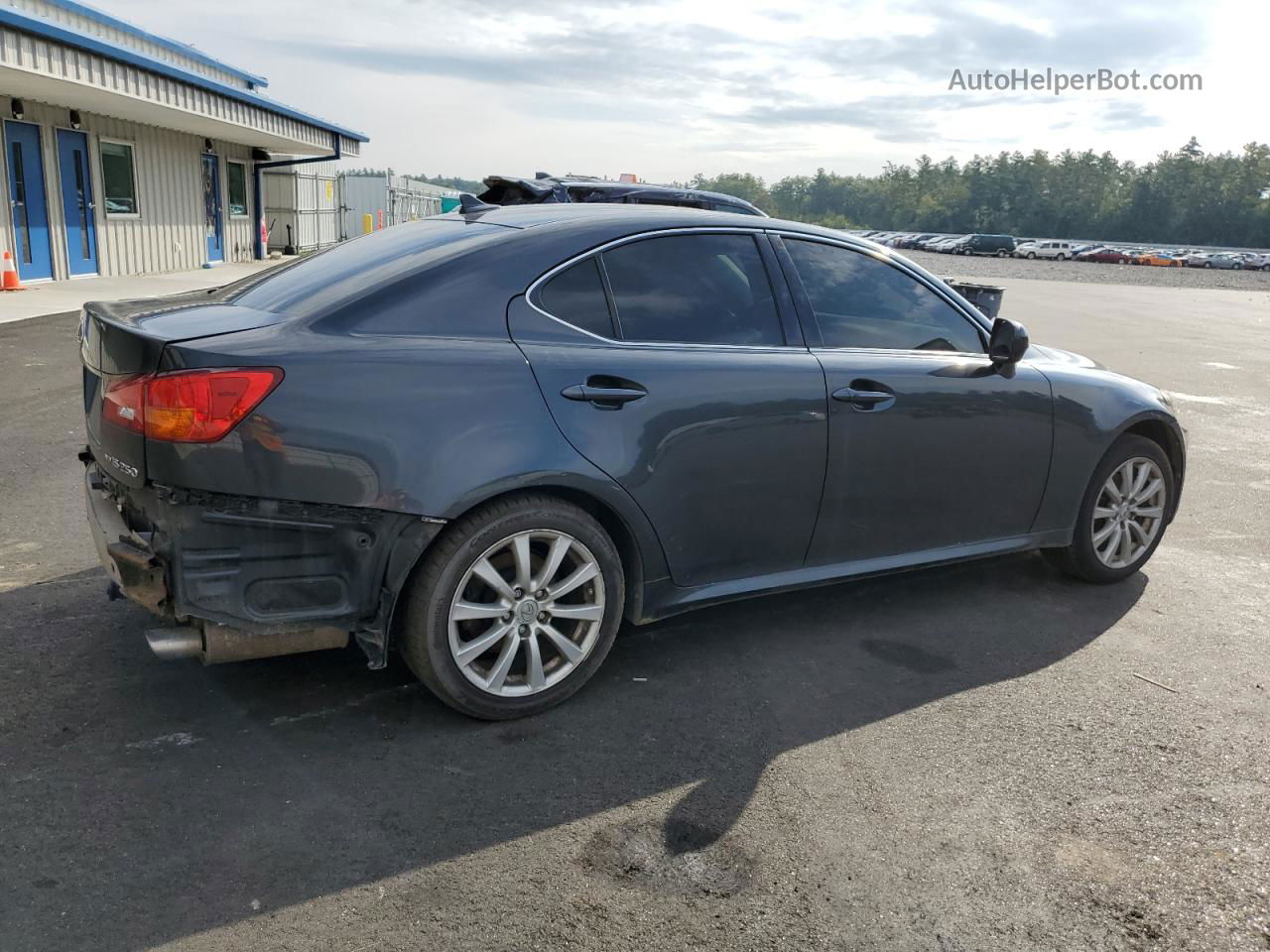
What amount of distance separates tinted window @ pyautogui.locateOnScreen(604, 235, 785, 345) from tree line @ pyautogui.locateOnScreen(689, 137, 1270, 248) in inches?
3936

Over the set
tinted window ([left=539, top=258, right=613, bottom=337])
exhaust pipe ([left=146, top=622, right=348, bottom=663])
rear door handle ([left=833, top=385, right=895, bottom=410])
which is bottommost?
exhaust pipe ([left=146, top=622, right=348, bottom=663])

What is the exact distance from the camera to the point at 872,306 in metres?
4.30

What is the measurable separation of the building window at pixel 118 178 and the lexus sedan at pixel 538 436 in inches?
683

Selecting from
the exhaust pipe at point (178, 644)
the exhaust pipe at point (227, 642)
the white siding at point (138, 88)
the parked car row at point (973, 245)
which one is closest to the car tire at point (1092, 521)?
the exhaust pipe at point (227, 642)

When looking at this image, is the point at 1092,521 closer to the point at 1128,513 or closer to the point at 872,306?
the point at 1128,513

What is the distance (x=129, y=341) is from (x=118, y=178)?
1868 centimetres

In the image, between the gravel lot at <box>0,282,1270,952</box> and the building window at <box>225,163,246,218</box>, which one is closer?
the gravel lot at <box>0,282,1270,952</box>

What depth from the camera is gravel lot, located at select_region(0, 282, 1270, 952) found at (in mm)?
2584

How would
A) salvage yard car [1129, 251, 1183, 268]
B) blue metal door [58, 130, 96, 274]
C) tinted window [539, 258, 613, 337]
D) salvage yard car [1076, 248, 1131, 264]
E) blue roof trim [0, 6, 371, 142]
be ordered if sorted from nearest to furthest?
tinted window [539, 258, 613, 337] → blue roof trim [0, 6, 371, 142] → blue metal door [58, 130, 96, 274] → salvage yard car [1129, 251, 1183, 268] → salvage yard car [1076, 248, 1131, 264]

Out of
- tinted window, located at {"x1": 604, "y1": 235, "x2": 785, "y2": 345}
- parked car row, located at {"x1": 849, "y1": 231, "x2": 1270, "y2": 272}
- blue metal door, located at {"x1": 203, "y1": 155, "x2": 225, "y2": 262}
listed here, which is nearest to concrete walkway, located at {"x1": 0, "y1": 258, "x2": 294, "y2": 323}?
blue metal door, located at {"x1": 203, "y1": 155, "x2": 225, "y2": 262}

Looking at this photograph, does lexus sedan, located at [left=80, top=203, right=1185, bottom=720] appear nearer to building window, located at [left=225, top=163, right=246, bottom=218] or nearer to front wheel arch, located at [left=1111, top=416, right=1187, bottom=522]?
front wheel arch, located at [left=1111, top=416, right=1187, bottom=522]

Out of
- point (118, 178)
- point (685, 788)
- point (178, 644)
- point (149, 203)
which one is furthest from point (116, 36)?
point (685, 788)

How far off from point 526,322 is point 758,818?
171 cm

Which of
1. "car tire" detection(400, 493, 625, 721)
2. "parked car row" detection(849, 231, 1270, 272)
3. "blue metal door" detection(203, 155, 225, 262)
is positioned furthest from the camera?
"parked car row" detection(849, 231, 1270, 272)
